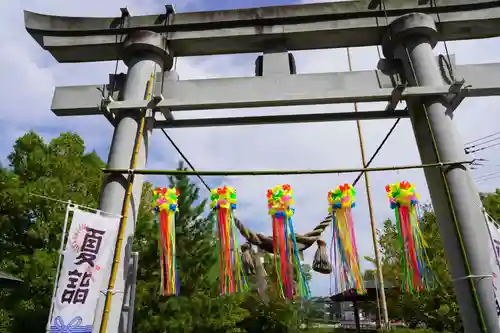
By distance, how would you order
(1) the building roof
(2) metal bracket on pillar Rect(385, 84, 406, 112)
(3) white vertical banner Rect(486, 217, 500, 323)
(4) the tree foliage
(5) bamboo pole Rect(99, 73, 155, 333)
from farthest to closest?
1. (4) the tree foliage
2. (1) the building roof
3. (2) metal bracket on pillar Rect(385, 84, 406, 112)
4. (5) bamboo pole Rect(99, 73, 155, 333)
5. (3) white vertical banner Rect(486, 217, 500, 323)

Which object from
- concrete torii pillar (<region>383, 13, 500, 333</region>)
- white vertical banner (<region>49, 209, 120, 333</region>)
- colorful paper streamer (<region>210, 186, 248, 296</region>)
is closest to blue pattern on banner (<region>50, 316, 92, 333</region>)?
white vertical banner (<region>49, 209, 120, 333</region>)

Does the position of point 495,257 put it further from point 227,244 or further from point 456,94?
point 227,244

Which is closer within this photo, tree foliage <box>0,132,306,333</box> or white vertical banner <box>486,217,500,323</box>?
white vertical banner <box>486,217,500,323</box>

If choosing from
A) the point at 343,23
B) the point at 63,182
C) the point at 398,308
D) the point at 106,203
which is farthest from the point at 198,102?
the point at 398,308

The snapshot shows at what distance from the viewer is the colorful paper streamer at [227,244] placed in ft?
13.7

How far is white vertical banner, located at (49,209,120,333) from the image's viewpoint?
3354 millimetres

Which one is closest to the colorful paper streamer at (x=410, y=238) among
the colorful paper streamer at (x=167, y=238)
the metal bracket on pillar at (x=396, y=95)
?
the metal bracket on pillar at (x=396, y=95)

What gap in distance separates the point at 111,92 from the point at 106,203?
1662 millimetres

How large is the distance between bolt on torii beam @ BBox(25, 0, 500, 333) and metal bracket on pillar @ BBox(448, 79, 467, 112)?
0.05 feet

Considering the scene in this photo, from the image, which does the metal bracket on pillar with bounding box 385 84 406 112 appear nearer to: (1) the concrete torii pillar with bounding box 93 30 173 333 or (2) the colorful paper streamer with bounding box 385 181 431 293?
(2) the colorful paper streamer with bounding box 385 181 431 293

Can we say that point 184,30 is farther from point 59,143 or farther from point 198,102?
point 59,143

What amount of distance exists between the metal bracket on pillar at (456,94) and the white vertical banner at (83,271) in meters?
4.22

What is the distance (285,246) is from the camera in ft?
13.9

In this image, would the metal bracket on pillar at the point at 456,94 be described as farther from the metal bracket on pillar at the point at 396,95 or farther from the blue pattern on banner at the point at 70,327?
the blue pattern on banner at the point at 70,327
